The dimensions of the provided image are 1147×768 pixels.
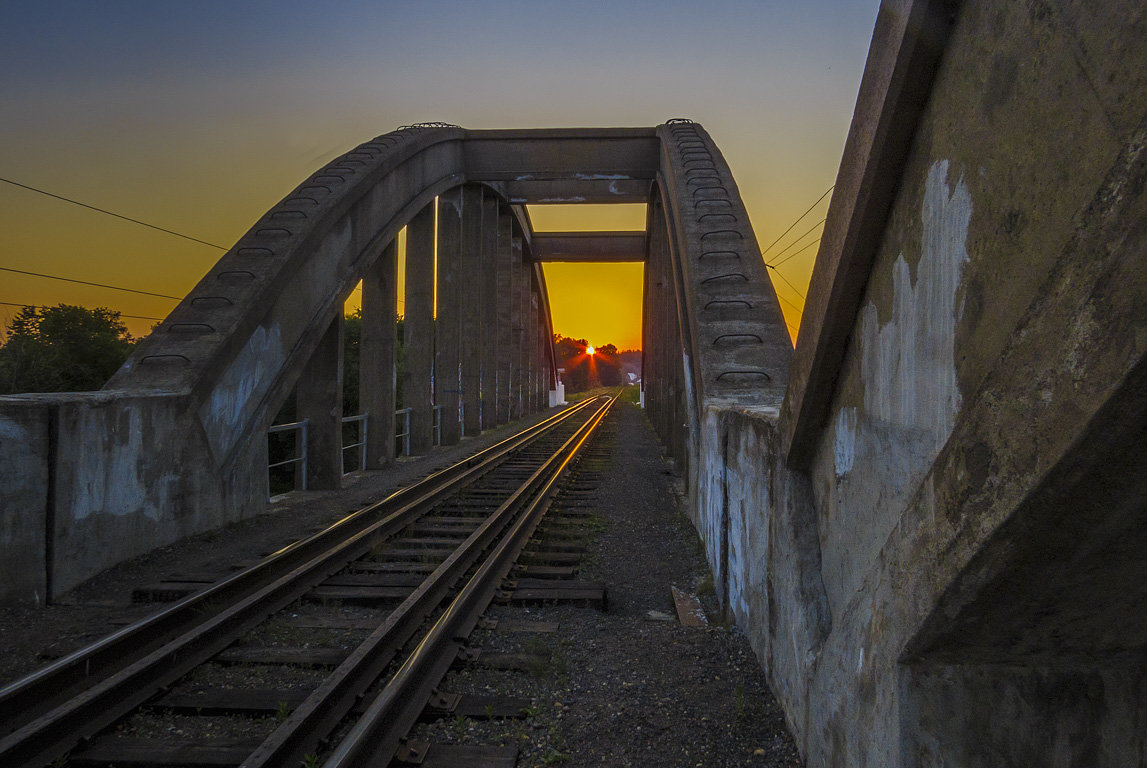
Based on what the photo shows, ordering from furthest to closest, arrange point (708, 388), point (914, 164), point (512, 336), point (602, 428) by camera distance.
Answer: point (512, 336), point (602, 428), point (708, 388), point (914, 164)

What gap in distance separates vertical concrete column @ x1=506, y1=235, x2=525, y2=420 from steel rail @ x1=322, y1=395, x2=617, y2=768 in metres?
23.1

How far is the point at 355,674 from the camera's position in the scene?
3.93 m

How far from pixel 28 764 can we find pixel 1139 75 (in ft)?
13.9

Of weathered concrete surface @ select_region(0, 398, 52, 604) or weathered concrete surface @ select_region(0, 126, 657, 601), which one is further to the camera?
weathered concrete surface @ select_region(0, 126, 657, 601)

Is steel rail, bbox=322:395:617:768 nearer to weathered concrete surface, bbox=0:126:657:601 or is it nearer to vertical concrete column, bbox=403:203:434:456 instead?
weathered concrete surface, bbox=0:126:657:601

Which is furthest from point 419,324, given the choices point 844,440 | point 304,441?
point 844,440

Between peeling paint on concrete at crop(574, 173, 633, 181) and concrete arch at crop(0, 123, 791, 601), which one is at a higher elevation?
peeling paint on concrete at crop(574, 173, 633, 181)

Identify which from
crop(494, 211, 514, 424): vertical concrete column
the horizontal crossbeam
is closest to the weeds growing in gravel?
crop(494, 211, 514, 424): vertical concrete column

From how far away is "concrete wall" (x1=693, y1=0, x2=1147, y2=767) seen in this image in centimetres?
138

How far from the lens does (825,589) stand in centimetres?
324

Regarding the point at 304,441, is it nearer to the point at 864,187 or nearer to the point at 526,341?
the point at 864,187

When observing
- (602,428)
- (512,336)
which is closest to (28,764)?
(602,428)

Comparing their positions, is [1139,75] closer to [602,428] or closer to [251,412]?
[251,412]

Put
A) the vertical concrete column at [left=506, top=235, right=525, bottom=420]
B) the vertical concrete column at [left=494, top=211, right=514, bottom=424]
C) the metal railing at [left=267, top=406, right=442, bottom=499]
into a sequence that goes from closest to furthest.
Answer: the metal railing at [left=267, top=406, right=442, bottom=499] → the vertical concrete column at [left=494, top=211, right=514, bottom=424] → the vertical concrete column at [left=506, top=235, right=525, bottom=420]
